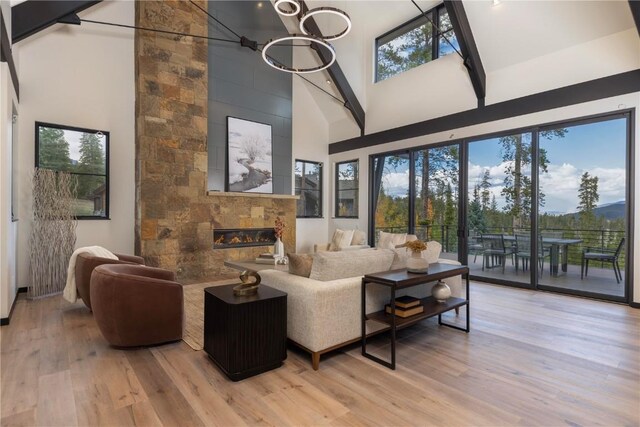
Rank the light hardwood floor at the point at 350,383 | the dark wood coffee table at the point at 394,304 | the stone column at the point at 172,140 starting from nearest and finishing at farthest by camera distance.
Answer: the light hardwood floor at the point at 350,383
the dark wood coffee table at the point at 394,304
the stone column at the point at 172,140

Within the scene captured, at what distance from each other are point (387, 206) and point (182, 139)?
15.2ft

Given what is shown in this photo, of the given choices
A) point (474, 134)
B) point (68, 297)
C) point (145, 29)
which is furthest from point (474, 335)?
point (145, 29)

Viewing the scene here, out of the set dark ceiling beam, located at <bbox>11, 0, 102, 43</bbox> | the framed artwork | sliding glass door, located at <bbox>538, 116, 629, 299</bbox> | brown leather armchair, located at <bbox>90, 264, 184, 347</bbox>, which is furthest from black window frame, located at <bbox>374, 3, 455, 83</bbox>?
brown leather armchair, located at <bbox>90, 264, 184, 347</bbox>

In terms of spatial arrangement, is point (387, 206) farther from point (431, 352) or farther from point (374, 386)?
point (374, 386)

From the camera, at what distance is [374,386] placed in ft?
7.60

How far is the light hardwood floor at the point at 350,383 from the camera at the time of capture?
1.97 m

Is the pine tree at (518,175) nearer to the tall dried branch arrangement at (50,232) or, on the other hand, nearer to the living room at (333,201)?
the living room at (333,201)

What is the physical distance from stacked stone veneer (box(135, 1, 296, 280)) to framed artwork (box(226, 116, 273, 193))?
0.55 m

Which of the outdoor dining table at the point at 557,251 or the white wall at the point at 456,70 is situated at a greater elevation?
the white wall at the point at 456,70

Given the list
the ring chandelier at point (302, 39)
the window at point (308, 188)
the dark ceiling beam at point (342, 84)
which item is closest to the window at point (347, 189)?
the window at point (308, 188)

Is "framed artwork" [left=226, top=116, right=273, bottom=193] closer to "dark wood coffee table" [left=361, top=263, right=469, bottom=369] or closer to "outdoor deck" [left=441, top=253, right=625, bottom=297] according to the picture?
"dark wood coffee table" [left=361, top=263, right=469, bottom=369]

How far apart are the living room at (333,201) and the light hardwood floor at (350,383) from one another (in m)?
0.02

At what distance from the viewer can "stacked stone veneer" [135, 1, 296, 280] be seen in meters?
5.66

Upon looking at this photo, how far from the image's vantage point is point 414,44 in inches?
272
